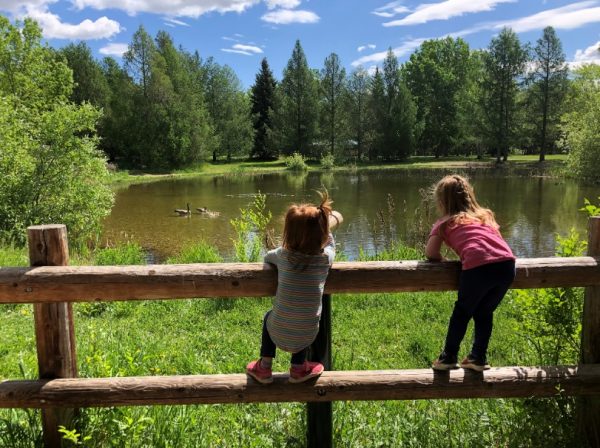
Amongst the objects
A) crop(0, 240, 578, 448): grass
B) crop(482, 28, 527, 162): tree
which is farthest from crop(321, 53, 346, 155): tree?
crop(0, 240, 578, 448): grass

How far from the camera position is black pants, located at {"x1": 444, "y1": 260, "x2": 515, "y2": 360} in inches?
119

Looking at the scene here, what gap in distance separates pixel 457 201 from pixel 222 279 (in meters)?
1.60

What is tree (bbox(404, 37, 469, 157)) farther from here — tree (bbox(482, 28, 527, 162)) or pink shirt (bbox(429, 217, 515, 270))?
pink shirt (bbox(429, 217, 515, 270))

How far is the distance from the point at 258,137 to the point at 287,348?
66655 mm

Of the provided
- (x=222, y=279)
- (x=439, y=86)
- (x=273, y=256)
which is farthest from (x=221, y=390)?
(x=439, y=86)

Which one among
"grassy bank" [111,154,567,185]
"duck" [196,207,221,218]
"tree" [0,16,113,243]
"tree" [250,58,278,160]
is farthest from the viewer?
"tree" [250,58,278,160]

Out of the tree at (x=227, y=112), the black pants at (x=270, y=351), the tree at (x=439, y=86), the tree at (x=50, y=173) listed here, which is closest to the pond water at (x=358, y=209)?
the tree at (x=50, y=173)

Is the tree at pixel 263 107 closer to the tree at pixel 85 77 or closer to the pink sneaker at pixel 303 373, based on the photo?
the tree at pixel 85 77

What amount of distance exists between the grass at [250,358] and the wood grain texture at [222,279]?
0.84m

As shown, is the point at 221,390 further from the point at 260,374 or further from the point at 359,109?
the point at 359,109

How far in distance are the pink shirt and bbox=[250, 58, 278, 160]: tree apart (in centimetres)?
6459

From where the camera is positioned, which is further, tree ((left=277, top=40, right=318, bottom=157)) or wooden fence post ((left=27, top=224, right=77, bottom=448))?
tree ((left=277, top=40, right=318, bottom=157))

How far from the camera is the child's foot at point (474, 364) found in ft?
10.2

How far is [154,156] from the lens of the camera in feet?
168
